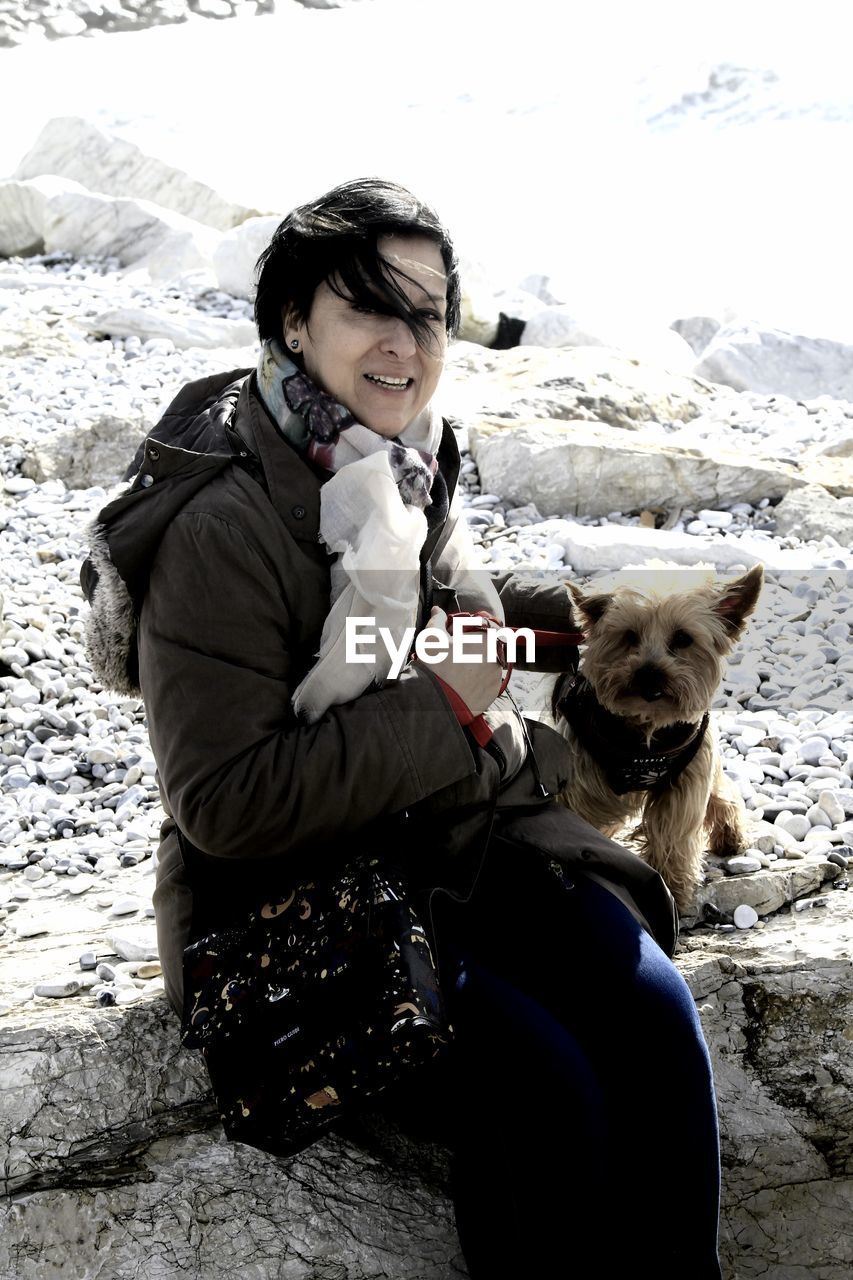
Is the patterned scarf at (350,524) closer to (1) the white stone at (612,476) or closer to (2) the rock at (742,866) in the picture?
(2) the rock at (742,866)

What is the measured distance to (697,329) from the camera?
48.2 ft

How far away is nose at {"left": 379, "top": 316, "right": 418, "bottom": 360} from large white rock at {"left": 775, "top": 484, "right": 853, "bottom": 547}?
16.4 feet

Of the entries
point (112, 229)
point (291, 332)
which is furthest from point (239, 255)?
point (291, 332)

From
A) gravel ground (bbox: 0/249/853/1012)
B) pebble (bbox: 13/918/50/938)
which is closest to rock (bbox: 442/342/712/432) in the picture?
gravel ground (bbox: 0/249/853/1012)

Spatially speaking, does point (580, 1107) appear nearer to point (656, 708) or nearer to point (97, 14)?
point (656, 708)

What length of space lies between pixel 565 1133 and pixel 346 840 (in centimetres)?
64

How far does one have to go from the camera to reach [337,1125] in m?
2.62

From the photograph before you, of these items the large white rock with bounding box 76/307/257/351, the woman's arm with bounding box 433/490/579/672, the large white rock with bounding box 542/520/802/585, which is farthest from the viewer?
the large white rock with bounding box 76/307/257/351

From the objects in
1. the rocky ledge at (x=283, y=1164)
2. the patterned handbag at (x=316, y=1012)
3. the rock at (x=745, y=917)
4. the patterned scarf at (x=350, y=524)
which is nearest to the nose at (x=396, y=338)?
the patterned scarf at (x=350, y=524)

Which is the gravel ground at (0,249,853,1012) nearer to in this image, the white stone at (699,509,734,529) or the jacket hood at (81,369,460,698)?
the white stone at (699,509,734,529)

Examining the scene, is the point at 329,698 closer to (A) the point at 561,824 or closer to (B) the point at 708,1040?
(A) the point at 561,824

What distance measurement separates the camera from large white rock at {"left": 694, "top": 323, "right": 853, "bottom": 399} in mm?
10953

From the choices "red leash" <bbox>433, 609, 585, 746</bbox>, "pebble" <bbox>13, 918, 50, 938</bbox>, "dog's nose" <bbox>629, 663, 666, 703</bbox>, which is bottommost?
"pebble" <bbox>13, 918, 50, 938</bbox>

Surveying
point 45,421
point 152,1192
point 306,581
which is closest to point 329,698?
point 306,581
